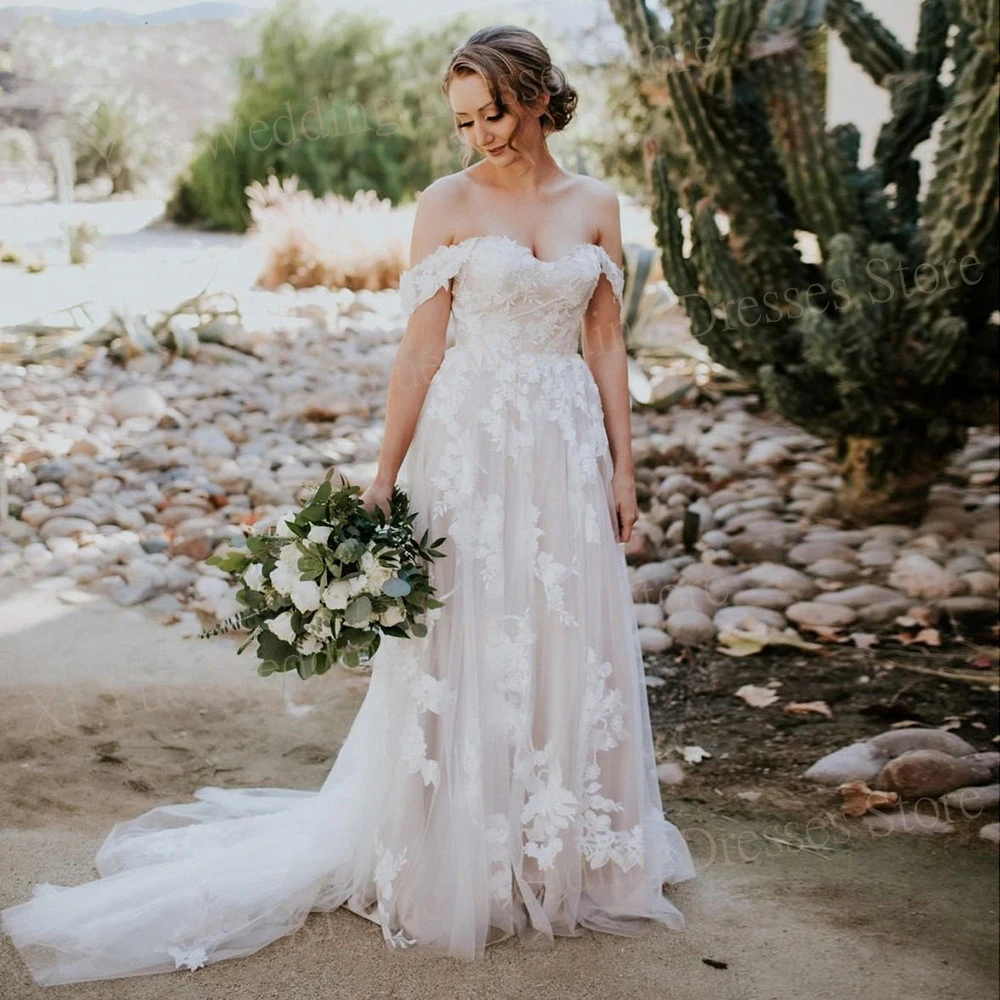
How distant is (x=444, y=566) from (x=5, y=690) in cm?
200

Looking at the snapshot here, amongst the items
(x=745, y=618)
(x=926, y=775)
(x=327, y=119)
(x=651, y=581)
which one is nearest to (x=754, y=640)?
(x=745, y=618)

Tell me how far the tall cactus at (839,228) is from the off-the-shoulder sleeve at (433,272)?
2816 millimetres

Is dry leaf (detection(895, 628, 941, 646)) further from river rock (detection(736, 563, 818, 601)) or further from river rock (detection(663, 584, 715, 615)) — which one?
river rock (detection(663, 584, 715, 615))

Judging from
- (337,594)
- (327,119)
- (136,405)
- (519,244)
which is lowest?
(136,405)

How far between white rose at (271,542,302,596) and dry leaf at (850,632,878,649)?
2853 mm

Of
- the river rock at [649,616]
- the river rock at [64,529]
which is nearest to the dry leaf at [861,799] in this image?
the river rock at [649,616]

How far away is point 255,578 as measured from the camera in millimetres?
2695

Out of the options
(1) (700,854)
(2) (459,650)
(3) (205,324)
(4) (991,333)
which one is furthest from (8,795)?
(3) (205,324)

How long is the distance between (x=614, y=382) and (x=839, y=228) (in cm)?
284

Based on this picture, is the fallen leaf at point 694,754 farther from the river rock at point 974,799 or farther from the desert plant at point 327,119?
the desert plant at point 327,119

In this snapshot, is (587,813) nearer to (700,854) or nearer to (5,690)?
(700,854)

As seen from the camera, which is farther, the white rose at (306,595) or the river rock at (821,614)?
the river rock at (821,614)

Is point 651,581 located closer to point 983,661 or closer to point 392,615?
point 983,661

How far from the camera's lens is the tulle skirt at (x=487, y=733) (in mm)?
2822
